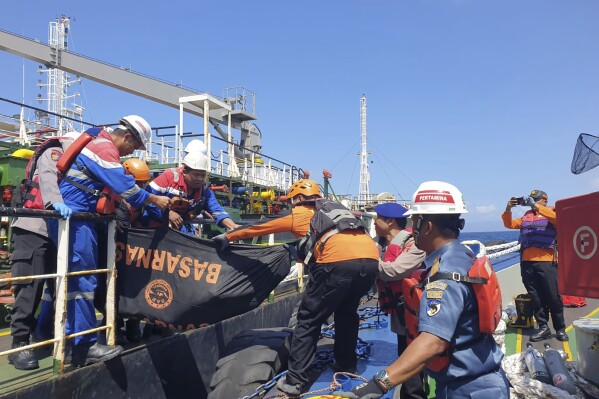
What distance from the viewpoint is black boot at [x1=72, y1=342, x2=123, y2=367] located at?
2.96 metres

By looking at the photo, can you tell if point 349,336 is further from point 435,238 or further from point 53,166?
point 53,166

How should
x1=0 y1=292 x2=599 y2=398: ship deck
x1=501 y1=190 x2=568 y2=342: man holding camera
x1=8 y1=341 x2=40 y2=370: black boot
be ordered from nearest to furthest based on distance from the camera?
x1=0 y1=292 x2=599 y2=398: ship deck < x1=8 y1=341 x2=40 y2=370: black boot < x1=501 y1=190 x2=568 y2=342: man holding camera

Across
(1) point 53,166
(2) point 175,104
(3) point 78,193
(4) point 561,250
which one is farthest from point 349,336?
(2) point 175,104

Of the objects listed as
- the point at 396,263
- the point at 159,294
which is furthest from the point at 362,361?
the point at 159,294

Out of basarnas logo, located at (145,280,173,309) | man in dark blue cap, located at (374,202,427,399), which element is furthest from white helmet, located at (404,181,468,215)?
basarnas logo, located at (145,280,173,309)

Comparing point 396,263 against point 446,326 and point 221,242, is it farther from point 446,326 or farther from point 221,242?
point 446,326

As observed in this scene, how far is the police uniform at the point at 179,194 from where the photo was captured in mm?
4148

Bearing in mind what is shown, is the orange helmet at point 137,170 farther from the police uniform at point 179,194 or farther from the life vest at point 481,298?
the life vest at point 481,298

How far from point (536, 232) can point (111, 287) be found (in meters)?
5.22

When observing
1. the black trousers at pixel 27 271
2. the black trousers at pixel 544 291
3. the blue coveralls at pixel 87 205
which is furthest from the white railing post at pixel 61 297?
the black trousers at pixel 544 291

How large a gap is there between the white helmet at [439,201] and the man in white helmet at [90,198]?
7.00 feet

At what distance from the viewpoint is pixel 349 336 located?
4.00 meters

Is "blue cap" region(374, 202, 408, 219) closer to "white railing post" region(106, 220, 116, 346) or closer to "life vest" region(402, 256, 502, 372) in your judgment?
"life vest" region(402, 256, 502, 372)

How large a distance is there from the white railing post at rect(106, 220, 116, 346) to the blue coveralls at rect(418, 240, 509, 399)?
2.29 meters
